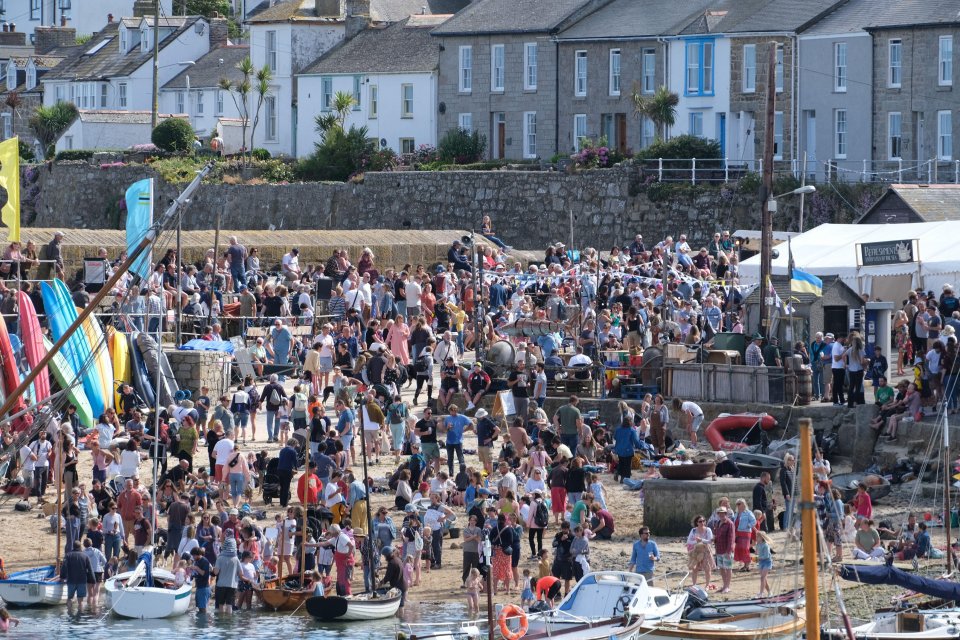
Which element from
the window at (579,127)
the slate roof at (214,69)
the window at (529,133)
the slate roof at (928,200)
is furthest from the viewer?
the slate roof at (214,69)

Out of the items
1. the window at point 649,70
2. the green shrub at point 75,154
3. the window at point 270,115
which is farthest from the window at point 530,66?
the green shrub at point 75,154

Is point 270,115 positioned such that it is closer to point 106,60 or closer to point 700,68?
point 106,60

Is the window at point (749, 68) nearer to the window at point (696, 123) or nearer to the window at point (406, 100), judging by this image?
the window at point (696, 123)

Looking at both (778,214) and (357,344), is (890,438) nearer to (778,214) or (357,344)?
(357,344)

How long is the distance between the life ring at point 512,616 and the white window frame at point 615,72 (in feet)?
127

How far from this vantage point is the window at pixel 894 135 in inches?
1961

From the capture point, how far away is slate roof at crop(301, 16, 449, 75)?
64188 millimetres

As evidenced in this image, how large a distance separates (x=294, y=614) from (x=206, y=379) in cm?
1041

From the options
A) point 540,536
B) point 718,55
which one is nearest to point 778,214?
point 718,55

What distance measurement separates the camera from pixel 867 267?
3497 centimetres

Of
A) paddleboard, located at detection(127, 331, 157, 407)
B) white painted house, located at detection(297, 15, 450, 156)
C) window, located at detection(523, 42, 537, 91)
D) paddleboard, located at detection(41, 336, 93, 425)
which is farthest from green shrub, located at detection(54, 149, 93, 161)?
paddleboard, located at detection(41, 336, 93, 425)

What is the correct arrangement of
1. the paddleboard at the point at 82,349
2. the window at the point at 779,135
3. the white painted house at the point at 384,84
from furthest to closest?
the white painted house at the point at 384,84
the window at the point at 779,135
the paddleboard at the point at 82,349

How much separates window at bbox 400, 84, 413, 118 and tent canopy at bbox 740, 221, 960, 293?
91.7 ft

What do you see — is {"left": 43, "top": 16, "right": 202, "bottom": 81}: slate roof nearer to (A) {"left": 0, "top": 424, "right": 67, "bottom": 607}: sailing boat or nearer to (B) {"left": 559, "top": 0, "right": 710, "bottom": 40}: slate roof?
(B) {"left": 559, "top": 0, "right": 710, "bottom": 40}: slate roof
